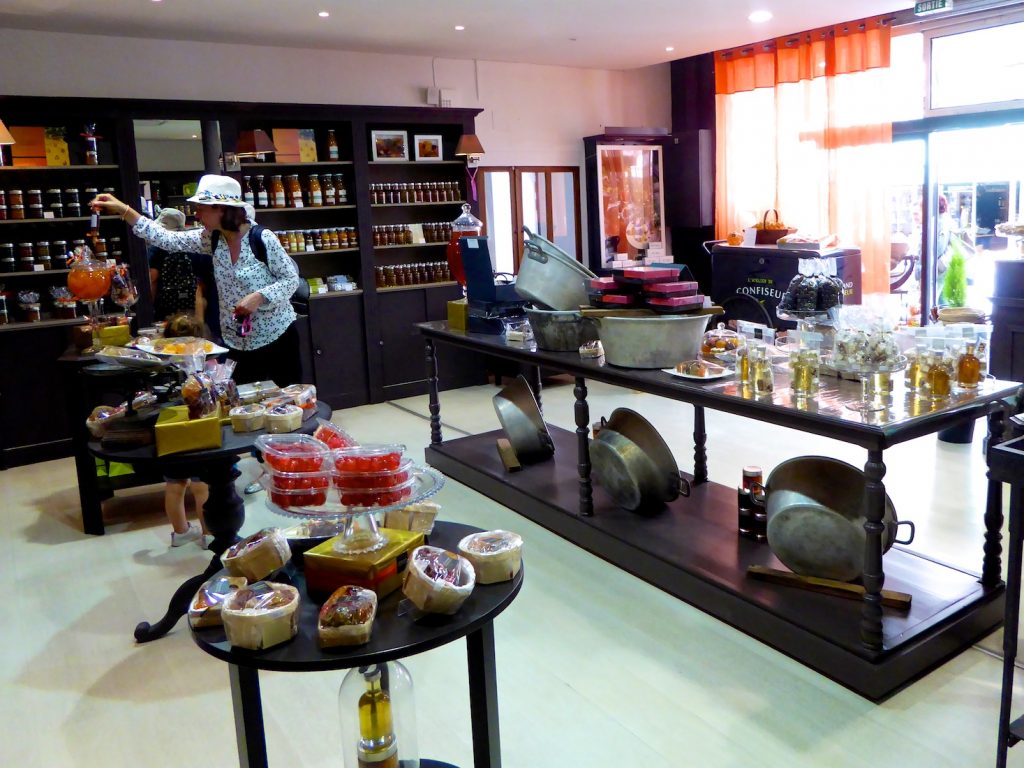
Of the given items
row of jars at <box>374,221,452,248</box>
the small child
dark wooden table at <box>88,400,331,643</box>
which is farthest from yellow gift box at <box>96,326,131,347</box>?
row of jars at <box>374,221,452,248</box>

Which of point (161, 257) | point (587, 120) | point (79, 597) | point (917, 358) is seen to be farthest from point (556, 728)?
point (587, 120)

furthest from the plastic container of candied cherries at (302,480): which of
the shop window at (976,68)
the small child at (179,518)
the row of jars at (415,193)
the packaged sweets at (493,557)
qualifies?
the shop window at (976,68)

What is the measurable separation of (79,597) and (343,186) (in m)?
4.19

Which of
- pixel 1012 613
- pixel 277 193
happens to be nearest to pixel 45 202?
pixel 277 193

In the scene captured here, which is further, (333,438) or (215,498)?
(215,498)

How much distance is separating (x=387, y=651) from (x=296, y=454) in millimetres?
428

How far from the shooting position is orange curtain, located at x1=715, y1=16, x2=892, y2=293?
6.98m

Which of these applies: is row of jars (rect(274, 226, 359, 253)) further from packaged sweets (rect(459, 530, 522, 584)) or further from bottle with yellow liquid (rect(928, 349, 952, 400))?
packaged sweets (rect(459, 530, 522, 584))

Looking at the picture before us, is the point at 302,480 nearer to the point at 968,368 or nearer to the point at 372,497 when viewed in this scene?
the point at 372,497

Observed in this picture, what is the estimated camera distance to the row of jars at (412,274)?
689cm

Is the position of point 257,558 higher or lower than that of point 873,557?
higher

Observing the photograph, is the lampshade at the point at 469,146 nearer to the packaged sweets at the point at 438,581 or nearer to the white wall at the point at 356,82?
the white wall at the point at 356,82

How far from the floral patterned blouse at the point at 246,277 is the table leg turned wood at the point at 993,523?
117 inches

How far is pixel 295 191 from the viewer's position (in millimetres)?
6445
